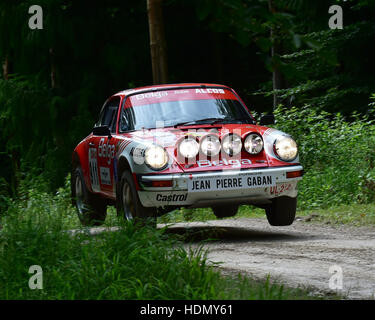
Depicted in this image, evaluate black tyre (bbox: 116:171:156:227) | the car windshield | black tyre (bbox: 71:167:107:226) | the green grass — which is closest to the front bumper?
black tyre (bbox: 116:171:156:227)

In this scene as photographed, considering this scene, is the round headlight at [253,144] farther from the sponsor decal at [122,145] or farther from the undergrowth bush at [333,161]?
the undergrowth bush at [333,161]

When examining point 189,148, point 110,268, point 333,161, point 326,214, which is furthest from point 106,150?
point 333,161

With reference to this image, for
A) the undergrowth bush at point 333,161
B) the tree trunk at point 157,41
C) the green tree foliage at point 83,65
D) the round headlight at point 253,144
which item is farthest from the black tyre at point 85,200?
the green tree foliage at point 83,65

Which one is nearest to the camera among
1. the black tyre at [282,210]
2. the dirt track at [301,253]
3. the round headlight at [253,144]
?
the dirt track at [301,253]

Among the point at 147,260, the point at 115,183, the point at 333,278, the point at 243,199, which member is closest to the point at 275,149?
the point at 243,199

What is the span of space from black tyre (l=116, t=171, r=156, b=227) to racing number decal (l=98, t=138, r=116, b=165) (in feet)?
2.01

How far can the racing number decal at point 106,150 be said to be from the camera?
9594mm

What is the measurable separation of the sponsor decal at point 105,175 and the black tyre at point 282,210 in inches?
78.7

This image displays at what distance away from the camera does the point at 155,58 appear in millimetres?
17078

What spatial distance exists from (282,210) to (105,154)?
235cm

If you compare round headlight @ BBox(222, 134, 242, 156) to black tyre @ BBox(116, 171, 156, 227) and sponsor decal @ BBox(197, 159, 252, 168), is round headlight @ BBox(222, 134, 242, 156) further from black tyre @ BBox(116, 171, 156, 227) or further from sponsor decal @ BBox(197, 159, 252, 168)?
black tyre @ BBox(116, 171, 156, 227)
